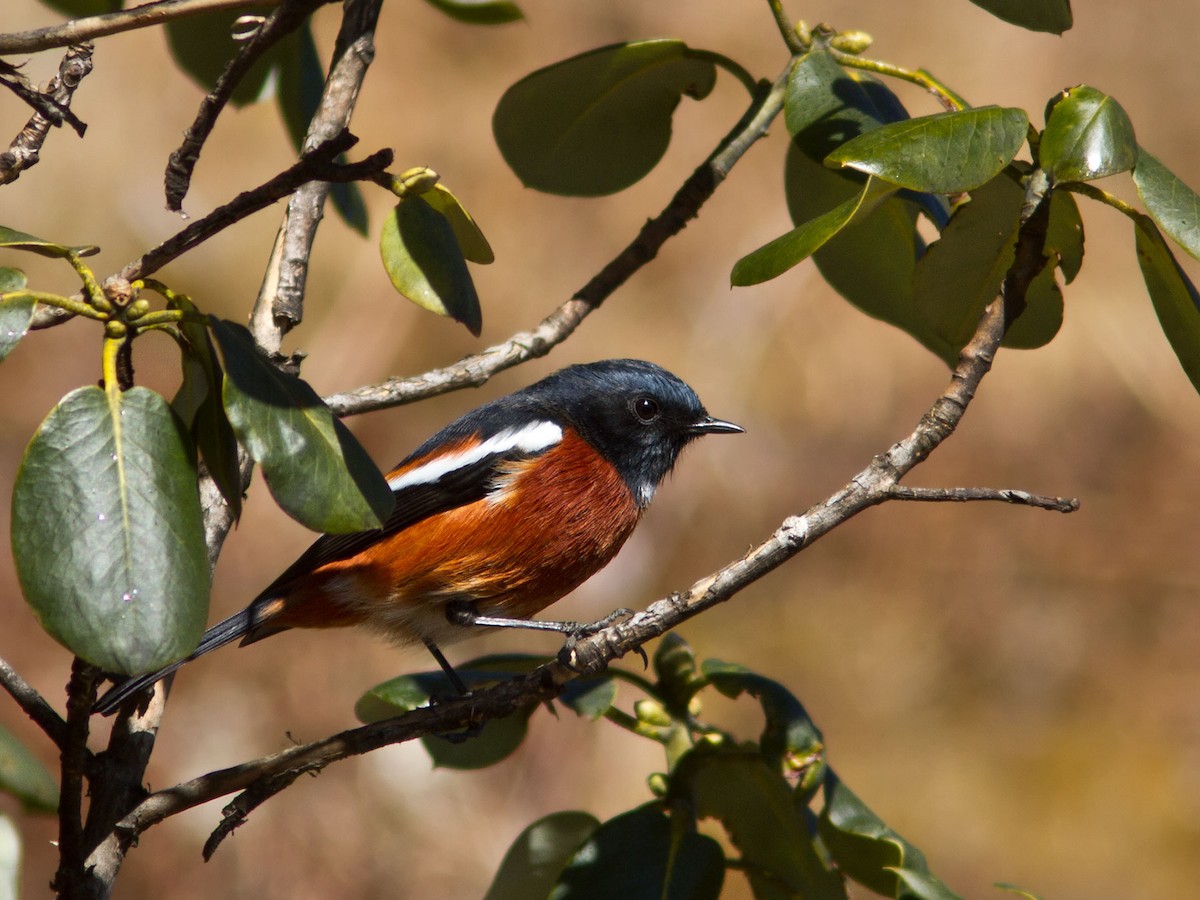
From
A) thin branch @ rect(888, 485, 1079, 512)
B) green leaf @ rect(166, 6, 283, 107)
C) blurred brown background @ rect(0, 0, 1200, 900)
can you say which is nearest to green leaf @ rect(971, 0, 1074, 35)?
thin branch @ rect(888, 485, 1079, 512)

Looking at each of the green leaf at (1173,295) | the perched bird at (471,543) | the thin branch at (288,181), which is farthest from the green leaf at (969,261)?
the perched bird at (471,543)

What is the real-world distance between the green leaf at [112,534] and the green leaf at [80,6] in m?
1.74

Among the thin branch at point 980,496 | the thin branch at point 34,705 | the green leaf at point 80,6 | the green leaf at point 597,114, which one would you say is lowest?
the thin branch at point 980,496

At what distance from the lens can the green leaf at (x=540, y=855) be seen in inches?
100.0

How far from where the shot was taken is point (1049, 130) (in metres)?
1.79

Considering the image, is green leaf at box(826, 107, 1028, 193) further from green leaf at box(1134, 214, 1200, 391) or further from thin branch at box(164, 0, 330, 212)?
thin branch at box(164, 0, 330, 212)

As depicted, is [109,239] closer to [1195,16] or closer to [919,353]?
[919,353]

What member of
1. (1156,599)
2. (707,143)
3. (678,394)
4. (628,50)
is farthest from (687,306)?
(628,50)

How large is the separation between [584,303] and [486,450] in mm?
877

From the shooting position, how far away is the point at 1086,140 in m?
1.75

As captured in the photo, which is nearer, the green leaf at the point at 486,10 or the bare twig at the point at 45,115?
the bare twig at the point at 45,115

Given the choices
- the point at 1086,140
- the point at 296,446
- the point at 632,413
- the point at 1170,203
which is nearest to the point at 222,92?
the point at 296,446

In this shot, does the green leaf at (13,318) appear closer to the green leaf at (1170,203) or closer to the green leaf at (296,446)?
the green leaf at (296,446)

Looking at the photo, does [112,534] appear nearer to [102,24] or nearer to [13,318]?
[13,318]
